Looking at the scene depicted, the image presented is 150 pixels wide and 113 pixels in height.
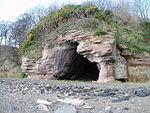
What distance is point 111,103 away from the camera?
4.61m

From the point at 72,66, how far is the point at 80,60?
3.37ft

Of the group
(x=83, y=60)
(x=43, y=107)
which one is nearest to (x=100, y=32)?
(x=83, y=60)

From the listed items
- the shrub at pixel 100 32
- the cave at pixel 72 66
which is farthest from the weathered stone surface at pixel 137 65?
the cave at pixel 72 66

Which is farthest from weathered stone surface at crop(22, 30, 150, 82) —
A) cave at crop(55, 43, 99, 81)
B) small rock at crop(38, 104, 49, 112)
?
small rock at crop(38, 104, 49, 112)

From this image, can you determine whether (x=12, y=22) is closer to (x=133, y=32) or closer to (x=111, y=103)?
(x=133, y=32)

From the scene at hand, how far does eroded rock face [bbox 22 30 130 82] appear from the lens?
12.1 m

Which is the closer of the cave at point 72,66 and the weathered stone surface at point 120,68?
the weathered stone surface at point 120,68

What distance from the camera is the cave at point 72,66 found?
14633mm

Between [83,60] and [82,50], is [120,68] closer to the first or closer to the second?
[82,50]

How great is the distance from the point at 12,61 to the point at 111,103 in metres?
22.7

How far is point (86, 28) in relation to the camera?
1349 centimetres

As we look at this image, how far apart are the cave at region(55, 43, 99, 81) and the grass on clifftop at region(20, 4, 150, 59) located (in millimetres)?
1641

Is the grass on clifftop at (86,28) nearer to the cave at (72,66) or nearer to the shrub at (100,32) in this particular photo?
the shrub at (100,32)

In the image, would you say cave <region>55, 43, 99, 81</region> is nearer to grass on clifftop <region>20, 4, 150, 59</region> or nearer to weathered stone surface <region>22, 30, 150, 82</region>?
weathered stone surface <region>22, 30, 150, 82</region>
